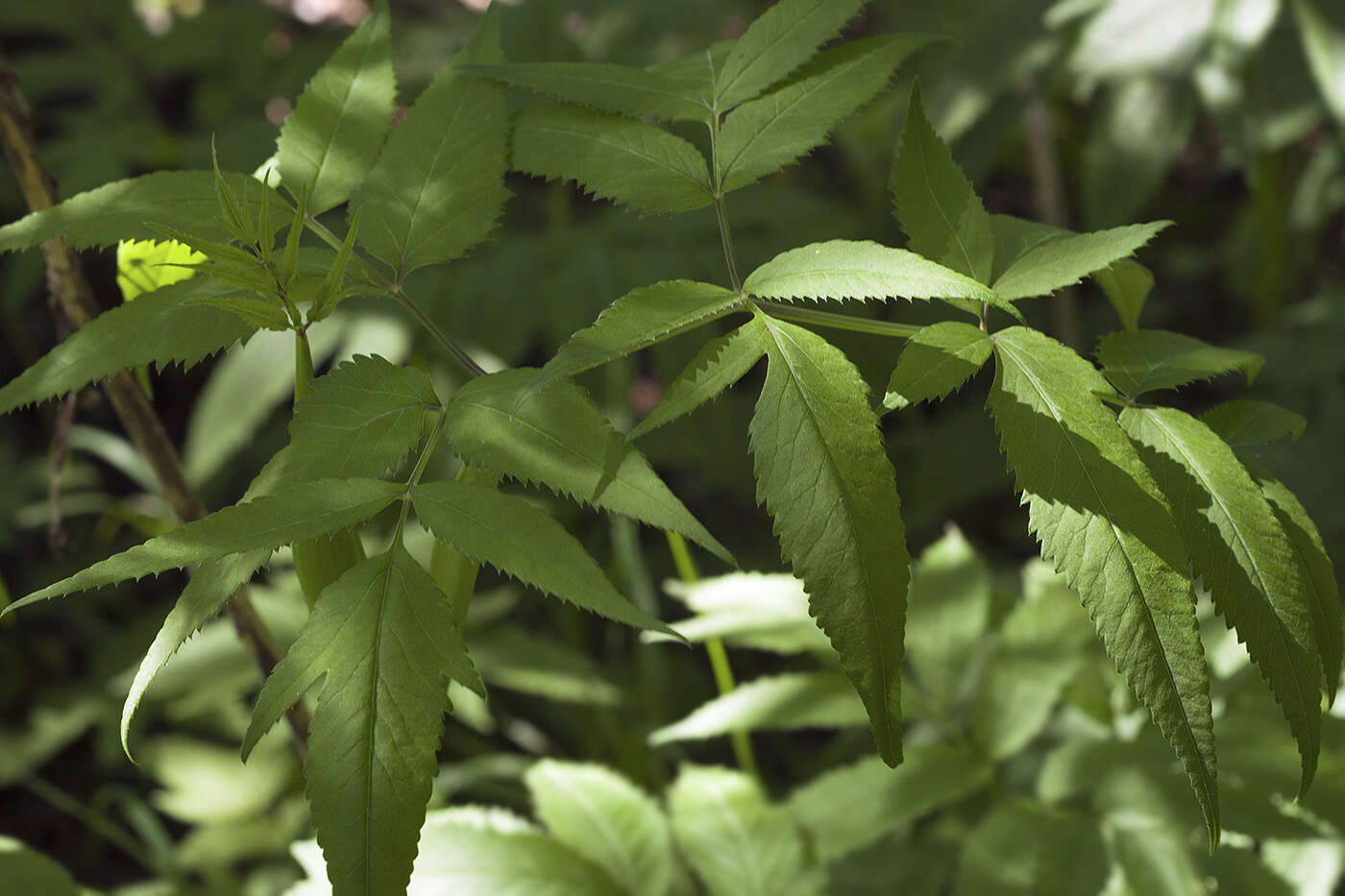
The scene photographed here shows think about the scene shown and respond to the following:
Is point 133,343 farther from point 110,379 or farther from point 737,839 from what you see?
point 737,839

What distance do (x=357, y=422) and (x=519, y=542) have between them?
0.38ft

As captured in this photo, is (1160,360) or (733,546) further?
(733,546)

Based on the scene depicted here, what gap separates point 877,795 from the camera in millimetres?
1007

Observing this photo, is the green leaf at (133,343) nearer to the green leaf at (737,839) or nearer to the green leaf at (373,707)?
the green leaf at (373,707)

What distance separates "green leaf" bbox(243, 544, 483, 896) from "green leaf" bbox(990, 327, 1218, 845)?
0.91 feet

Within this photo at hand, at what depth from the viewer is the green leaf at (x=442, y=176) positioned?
0.65m

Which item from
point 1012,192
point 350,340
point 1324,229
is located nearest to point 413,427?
point 350,340

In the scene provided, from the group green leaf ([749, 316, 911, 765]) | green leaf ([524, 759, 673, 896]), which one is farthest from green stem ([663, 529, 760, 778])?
green leaf ([749, 316, 911, 765])

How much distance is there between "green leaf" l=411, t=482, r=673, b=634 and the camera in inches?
19.7

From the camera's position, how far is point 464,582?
0.63 meters

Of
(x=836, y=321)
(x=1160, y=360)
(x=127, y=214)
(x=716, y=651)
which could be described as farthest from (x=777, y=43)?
(x=716, y=651)

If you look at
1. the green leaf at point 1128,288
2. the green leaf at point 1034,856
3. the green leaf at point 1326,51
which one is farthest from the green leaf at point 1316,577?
the green leaf at point 1326,51

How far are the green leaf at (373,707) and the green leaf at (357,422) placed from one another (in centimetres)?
5

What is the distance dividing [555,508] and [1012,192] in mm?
1796
